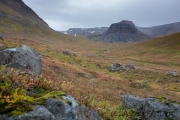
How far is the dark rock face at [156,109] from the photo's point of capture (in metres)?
9.34

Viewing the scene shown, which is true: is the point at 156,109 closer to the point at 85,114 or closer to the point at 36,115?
the point at 85,114

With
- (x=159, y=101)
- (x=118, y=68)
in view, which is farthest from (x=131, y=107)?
(x=118, y=68)

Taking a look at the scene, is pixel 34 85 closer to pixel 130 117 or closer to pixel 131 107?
pixel 130 117

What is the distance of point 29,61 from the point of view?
1363 cm

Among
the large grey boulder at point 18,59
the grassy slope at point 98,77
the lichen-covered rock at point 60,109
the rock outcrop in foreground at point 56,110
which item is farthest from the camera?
the large grey boulder at point 18,59

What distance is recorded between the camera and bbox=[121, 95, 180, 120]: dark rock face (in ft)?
30.7

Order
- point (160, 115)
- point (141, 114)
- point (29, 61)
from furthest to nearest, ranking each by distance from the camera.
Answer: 1. point (29, 61)
2. point (141, 114)
3. point (160, 115)

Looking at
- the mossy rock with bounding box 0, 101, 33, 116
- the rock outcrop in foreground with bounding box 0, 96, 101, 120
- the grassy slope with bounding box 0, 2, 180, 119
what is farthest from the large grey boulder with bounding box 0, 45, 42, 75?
the mossy rock with bounding box 0, 101, 33, 116

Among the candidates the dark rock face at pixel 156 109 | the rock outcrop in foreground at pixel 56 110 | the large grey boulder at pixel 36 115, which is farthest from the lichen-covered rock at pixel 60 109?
the dark rock face at pixel 156 109

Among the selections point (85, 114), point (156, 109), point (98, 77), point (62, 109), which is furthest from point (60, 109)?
point (98, 77)

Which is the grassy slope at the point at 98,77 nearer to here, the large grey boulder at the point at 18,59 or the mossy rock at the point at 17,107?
the mossy rock at the point at 17,107

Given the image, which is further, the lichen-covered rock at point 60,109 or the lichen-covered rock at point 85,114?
the lichen-covered rock at point 85,114

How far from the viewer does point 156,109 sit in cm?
955

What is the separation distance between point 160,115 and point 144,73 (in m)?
40.1
